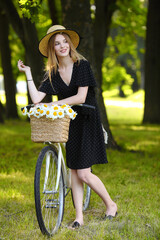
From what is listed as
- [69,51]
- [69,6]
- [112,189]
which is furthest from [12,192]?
[69,6]

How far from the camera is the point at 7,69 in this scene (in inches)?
616

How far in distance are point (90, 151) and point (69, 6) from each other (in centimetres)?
433

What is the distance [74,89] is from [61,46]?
430 millimetres

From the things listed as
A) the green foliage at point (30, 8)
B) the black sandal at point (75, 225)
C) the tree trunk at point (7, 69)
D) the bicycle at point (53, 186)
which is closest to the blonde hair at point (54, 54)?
the bicycle at point (53, 186)

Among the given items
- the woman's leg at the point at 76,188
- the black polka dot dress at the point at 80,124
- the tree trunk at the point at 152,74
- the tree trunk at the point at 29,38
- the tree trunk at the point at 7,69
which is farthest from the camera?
the tree trunk at the point at 7,69

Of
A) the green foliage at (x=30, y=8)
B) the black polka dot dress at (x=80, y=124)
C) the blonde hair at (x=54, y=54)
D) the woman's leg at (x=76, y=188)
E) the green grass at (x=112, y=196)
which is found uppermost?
the green foliage at (x=30, y=8)

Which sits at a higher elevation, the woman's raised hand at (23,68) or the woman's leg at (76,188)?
the woman's raised hand at (23,68)

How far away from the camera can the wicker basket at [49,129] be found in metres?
3.31

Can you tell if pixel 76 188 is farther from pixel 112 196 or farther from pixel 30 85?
pixel 30 85

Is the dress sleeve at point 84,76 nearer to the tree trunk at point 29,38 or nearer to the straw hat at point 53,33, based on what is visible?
the straw hat at point 53,33

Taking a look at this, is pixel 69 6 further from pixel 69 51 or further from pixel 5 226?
pixel 5 226

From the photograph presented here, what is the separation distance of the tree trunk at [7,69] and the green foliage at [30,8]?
10.1 meters

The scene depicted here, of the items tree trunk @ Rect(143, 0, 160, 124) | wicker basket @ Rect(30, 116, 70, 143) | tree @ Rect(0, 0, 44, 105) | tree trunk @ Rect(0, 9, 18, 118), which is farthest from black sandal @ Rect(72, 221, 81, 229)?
tree trunk @ Rect(0, 9, 18, 118)

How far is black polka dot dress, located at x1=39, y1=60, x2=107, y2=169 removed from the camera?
3773 mm
